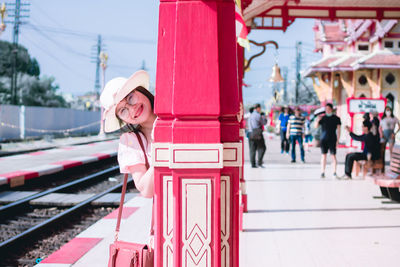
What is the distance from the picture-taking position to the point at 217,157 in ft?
7.98

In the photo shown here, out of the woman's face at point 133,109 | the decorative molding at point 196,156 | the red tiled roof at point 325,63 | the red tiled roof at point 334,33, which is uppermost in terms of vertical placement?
the red tiled roof at point 334,33

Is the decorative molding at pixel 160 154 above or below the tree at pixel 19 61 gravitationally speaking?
below

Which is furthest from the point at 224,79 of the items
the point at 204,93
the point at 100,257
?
the point at 100,257

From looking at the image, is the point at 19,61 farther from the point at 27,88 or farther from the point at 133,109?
the point at 133,109

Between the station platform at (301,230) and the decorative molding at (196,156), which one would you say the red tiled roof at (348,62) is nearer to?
the station platform at (301,230)

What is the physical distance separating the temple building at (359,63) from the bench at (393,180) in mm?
12794

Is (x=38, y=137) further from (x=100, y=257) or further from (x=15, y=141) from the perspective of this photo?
(x=100, y=257)

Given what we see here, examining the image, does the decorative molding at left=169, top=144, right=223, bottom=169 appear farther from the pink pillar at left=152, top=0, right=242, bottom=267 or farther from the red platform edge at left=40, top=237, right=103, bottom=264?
the red platform edge at left=40, top=237, right=103, bottom=264

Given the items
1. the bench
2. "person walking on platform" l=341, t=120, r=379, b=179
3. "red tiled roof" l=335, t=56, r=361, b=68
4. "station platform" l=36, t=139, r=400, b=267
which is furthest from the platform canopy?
"red tiled roof" l=335, t=56, r=361, b=68

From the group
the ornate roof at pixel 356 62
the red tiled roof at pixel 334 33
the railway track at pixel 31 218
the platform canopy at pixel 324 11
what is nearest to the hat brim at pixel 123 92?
the railway track at pixel 31 218

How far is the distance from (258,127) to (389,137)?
14.0 feet

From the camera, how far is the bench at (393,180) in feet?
22.2

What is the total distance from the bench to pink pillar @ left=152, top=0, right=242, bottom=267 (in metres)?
5.16

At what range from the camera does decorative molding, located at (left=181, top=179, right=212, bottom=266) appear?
2.45m
